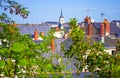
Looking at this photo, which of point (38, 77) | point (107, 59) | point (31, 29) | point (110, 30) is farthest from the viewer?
point (110, 30)

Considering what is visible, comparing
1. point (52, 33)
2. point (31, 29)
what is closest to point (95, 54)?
point (52, 33)

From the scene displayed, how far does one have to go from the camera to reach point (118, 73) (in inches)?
129

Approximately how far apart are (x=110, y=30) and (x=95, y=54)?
64568 millimetres

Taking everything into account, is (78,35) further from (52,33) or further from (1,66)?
(52,33)

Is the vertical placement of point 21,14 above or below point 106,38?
above

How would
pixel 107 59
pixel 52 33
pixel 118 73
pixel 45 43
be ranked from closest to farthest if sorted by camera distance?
pixel 118 73 → pixel 107 59 → pixel 45 43 → pixel 52 33

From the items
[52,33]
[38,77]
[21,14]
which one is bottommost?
[38,77]

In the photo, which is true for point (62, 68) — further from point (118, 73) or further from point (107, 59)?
point (118, 73)

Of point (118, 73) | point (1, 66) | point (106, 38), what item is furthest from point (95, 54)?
point (106, 38)

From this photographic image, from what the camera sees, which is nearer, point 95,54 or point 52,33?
point 95,54

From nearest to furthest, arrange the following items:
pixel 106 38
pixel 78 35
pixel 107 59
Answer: pixel 107 59
pixel 78 35
pixel 106 38

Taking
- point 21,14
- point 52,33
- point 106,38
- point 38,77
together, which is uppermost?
point 21,14

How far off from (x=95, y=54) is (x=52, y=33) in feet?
21.1

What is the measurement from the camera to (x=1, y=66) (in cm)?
238
